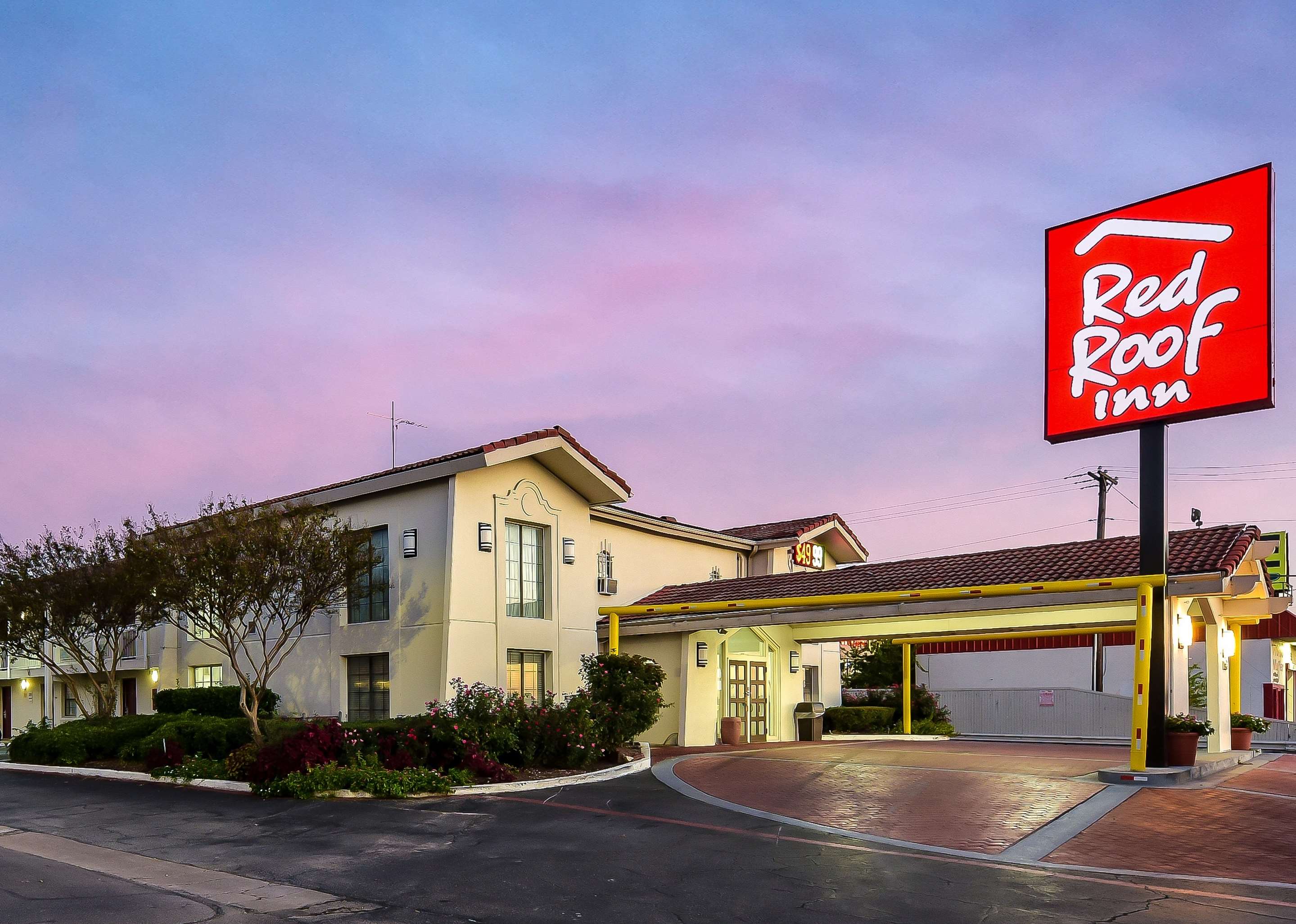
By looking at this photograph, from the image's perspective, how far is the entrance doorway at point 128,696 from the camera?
33250 mm

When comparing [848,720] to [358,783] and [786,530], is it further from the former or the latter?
[358,783]

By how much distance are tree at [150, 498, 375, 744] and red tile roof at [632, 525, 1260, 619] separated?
282 inches

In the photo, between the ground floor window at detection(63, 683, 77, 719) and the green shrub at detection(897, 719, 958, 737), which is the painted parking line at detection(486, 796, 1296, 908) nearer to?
the green shrub at detection(897, 719, 958, 737)

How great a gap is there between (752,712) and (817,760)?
27.3 feet

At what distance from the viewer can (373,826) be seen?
14.1 meters

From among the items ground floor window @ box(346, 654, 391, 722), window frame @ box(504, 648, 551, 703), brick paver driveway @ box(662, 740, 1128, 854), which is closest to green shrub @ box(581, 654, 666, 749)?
brick paver driveway @ box(662, 740, 1128, 854)

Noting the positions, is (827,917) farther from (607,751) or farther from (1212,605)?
(1212,605)

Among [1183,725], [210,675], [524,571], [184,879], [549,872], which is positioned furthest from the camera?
[210,675]

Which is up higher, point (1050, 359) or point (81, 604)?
point (1050, 359)

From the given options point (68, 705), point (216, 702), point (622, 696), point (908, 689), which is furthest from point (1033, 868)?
point (68, 705)

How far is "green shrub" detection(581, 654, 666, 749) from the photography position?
21672mm

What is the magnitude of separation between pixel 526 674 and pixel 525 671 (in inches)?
3.7

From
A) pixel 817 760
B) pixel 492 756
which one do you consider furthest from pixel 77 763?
pixel 817 760

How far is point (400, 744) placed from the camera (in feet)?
61.0
